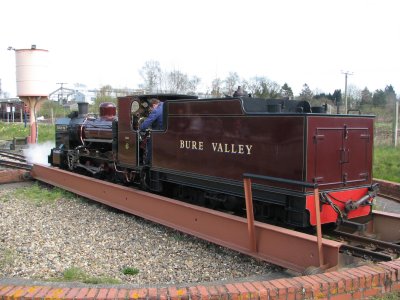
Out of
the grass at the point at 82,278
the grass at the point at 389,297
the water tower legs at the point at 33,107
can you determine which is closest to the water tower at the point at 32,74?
the water tower legs at the point at 33,107

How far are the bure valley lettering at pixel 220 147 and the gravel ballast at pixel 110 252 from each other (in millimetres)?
1412

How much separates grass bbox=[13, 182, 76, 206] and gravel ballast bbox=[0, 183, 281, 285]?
120 centimetres

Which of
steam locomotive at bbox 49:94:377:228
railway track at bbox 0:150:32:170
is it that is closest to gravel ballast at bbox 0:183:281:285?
steam locomotive at bbox 49:94:377:228

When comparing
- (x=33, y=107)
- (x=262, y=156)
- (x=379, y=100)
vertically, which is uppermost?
(x=379, y=100)

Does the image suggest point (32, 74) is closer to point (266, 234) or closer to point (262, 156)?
point (262, 156)

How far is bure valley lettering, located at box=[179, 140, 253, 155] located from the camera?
6.37 meters

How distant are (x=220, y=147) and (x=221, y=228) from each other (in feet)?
4.47

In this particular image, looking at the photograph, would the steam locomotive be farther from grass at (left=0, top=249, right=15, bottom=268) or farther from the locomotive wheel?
grass at (left=0, top=249, right=15, bottom=268)

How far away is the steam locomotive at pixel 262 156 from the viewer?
5645mm

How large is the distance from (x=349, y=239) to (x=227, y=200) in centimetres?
192

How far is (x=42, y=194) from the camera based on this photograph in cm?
1022

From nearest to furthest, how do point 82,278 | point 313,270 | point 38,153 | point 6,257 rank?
point 313,270, point 82,278, point 6,257, point 38,153

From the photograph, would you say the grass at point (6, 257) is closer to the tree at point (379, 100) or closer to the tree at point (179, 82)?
the tree at point (379, 100)

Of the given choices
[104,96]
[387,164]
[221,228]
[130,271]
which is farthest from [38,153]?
[104,96]
